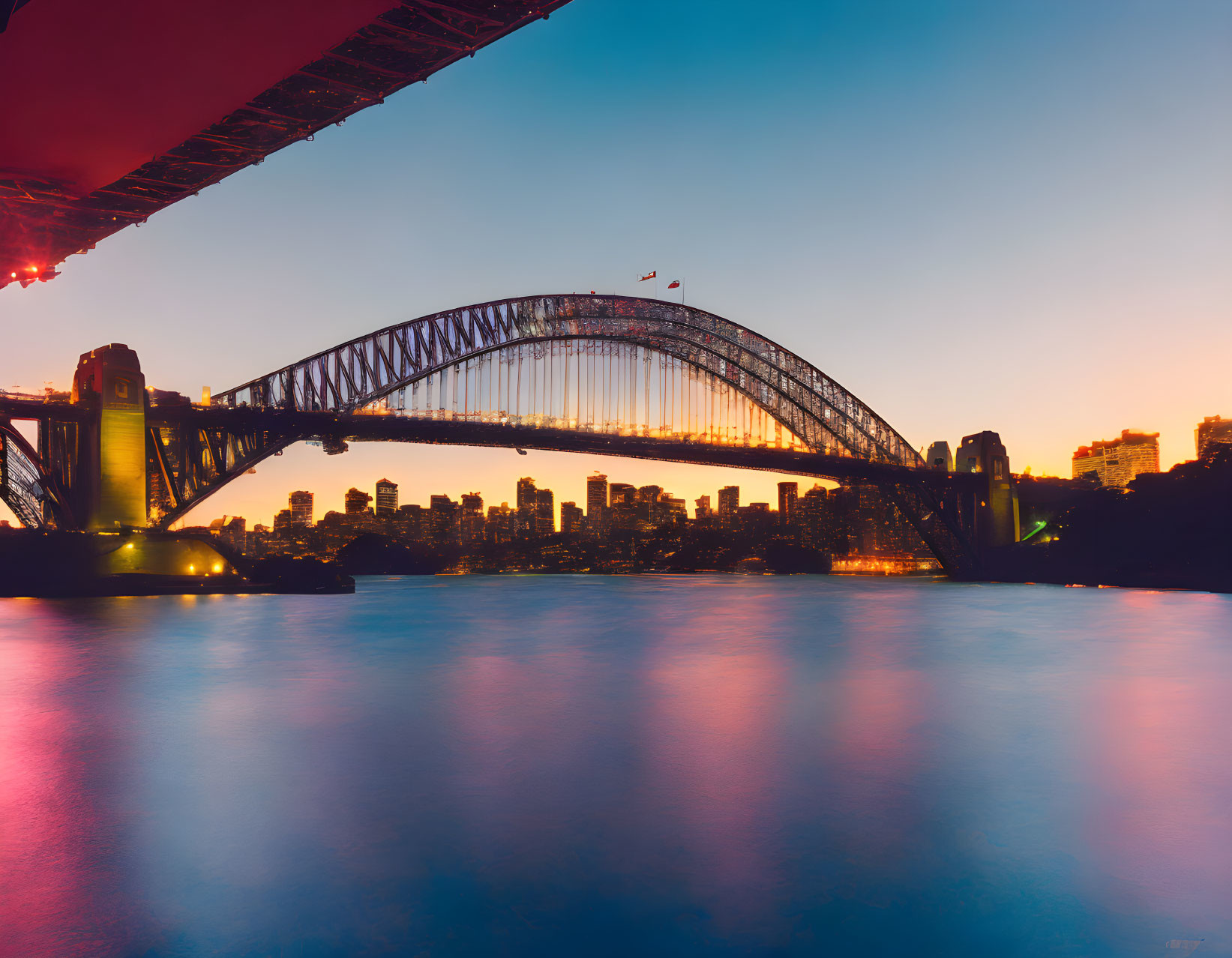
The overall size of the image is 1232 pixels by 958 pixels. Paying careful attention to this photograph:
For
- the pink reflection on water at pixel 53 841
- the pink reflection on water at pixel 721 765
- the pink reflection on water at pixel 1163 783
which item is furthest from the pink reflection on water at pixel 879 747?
the pink reflection on water at pixel 53 841

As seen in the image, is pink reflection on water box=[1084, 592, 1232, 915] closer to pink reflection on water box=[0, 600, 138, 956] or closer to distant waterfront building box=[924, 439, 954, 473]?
pink reflection on water box=[0, 600, 138, 956]

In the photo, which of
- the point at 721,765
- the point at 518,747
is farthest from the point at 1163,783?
the point at 518,747

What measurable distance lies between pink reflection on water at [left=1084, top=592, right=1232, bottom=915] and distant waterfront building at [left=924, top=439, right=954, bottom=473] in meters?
38.5

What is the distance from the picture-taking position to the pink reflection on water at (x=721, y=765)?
3.88 metres

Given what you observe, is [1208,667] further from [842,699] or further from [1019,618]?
[1019,618]

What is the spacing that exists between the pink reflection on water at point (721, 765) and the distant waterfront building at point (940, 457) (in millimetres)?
39401

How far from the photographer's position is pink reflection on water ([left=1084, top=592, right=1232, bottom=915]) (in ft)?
12.9

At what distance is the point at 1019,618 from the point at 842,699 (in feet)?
49.2

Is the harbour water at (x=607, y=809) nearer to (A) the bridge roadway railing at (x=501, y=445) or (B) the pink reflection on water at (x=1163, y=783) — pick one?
(B) the pink reflection on water at (x=1163, y=783)

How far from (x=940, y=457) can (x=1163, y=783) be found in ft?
157

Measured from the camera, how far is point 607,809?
191 inches

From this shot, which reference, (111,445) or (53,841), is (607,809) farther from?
(111,445)

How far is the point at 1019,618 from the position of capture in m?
21.7

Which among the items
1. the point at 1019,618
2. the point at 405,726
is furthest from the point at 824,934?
the point at 1019,618
